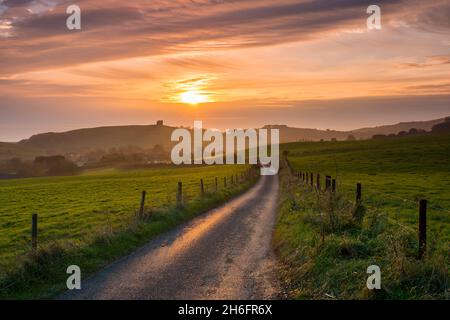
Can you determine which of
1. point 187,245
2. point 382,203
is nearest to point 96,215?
point 187,245

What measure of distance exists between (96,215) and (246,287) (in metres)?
22.2

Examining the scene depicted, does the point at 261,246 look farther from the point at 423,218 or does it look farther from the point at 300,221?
the point at 423,218

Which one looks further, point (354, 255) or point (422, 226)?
point (354, 255)

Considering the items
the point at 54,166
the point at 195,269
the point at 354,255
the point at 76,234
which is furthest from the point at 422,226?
the point at 54,166

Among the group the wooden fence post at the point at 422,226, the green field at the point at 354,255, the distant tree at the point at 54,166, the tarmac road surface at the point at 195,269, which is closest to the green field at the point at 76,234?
the tarmac road surface at the point at 195,269

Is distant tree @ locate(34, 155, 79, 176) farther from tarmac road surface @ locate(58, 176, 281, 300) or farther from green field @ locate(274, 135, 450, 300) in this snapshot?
green field @ locate(274, 135, 450, 300)

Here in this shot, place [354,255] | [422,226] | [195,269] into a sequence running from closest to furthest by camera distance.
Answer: [422,226], [354,255], [195,269]

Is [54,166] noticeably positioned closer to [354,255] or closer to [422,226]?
[354,255]

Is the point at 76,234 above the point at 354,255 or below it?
below

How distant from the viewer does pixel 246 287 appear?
11.3 metres

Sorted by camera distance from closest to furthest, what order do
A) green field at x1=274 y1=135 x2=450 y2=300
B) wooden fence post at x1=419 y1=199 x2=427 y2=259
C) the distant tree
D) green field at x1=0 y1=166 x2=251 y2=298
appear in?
green field at x1=274 y1=135 x2=450 y2=300, wooden fence post at x1=419 y1=199 x2=427 y2=259, green field at x1=0 y1=166 x2=251 y2=298, the distant tree

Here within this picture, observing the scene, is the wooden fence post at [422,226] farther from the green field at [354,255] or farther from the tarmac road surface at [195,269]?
the tarmac road surface at [195,269]

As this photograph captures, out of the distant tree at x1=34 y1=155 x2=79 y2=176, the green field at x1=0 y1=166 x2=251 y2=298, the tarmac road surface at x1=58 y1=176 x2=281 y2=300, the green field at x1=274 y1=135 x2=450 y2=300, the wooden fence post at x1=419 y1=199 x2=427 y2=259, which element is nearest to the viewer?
the green field at x1=274 y1=135 x2=450 y2=300

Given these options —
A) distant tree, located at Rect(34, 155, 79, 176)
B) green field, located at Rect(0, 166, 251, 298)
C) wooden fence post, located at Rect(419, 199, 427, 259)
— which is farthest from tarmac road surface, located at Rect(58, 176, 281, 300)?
distant tree, located at Rect(34, 155, 79, 176)
